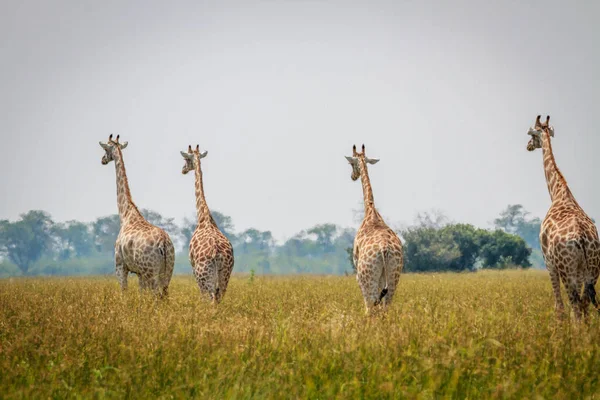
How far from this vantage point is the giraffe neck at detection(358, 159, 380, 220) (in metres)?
11.5

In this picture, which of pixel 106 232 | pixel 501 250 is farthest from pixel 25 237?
pixel 501 250

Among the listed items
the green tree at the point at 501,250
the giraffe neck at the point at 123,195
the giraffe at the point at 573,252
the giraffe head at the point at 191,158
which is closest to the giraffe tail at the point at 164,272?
the giraffe neck at the point at 123,195

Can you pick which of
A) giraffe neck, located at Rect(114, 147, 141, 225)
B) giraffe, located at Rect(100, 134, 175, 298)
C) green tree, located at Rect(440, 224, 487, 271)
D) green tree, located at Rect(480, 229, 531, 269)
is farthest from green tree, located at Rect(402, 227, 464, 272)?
giraffe, located at Rect(100, 134, 175, 298)

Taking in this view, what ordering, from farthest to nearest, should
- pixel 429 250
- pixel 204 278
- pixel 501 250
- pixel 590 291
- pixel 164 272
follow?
pixel 501 250 < pixel 429 250 < pixel 164 272 < pixel 204 278 < pixel 590 291

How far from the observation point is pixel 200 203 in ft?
42.1

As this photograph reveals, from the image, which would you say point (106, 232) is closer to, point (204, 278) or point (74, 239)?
point (74, 239)

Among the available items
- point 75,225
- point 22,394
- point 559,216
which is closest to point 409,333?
point 22,394

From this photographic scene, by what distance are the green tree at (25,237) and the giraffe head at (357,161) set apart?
347ft

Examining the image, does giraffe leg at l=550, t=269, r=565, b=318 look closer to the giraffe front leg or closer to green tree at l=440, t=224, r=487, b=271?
the giraffe front leg

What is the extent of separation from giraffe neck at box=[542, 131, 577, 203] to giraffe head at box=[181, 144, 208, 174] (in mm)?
6766

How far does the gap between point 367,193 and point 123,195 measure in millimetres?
5368

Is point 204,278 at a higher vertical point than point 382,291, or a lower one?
higher

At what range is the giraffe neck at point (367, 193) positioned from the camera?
1149 centimetres

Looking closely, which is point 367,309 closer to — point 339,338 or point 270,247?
point 339,338
